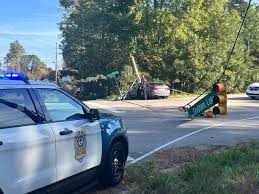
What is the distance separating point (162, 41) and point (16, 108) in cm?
3860

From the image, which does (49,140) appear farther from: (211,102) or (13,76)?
(211,102)

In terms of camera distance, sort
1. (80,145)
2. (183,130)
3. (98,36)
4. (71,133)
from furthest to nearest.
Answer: (98,36)
(183,130)
(80,145)
(71,133)

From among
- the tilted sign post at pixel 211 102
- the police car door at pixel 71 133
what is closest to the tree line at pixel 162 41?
the tilted sign post at pixel 211 102

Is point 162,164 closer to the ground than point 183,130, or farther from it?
closer to the ground

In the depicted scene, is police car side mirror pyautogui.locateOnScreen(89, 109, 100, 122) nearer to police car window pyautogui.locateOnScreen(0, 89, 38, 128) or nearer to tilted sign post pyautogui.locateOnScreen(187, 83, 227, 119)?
police car window pyautogui.locateOnScreen(0, 89, 38, 128)

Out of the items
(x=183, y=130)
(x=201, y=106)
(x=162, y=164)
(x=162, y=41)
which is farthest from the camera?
(x=162, y=41)

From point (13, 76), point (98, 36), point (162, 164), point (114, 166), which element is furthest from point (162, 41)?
point (13, 76)

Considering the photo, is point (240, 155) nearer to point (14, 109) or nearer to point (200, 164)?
point (200, 164)

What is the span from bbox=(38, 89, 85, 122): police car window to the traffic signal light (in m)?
11.0

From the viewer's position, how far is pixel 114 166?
7.28 m

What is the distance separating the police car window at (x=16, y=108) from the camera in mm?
5074

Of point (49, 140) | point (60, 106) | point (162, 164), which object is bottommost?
point (162, 164)

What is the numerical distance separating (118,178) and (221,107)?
41.6 feet

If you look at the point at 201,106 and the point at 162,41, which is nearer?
the point at 201,106
